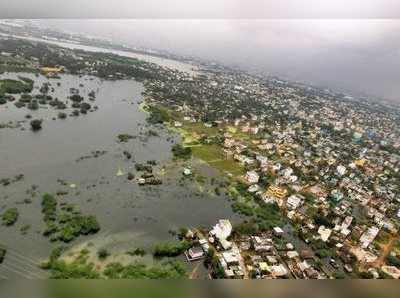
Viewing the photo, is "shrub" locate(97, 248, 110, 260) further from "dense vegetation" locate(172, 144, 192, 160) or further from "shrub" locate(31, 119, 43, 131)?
"shrub" locate(31, 119, 43, 131)

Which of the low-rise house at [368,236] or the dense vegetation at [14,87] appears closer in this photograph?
the low-rise house at [368,236]

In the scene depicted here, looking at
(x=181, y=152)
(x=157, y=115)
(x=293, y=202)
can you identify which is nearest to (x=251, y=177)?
(x=293, y=202)

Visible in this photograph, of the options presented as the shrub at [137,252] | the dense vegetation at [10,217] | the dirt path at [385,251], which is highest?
the shrub at [137,252]

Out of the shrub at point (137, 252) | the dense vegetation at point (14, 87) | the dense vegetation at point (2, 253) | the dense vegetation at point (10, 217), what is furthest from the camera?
the dense vegetation at point (14, 87)

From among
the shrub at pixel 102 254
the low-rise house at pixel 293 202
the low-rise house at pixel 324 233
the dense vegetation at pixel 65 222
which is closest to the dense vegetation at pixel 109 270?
the shrub at pixel 102 254

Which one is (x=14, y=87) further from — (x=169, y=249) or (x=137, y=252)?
(x=169, y=249)

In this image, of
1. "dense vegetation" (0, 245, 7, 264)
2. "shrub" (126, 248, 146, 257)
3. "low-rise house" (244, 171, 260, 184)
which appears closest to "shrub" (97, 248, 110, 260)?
"shrub" (126, 248, 146, 257)

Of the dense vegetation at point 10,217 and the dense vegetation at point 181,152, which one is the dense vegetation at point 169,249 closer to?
the dense vegetation at point 10,217

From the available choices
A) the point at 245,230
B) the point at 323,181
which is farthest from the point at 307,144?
the point at 245,230

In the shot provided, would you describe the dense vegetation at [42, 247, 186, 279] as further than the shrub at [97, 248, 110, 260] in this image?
No
